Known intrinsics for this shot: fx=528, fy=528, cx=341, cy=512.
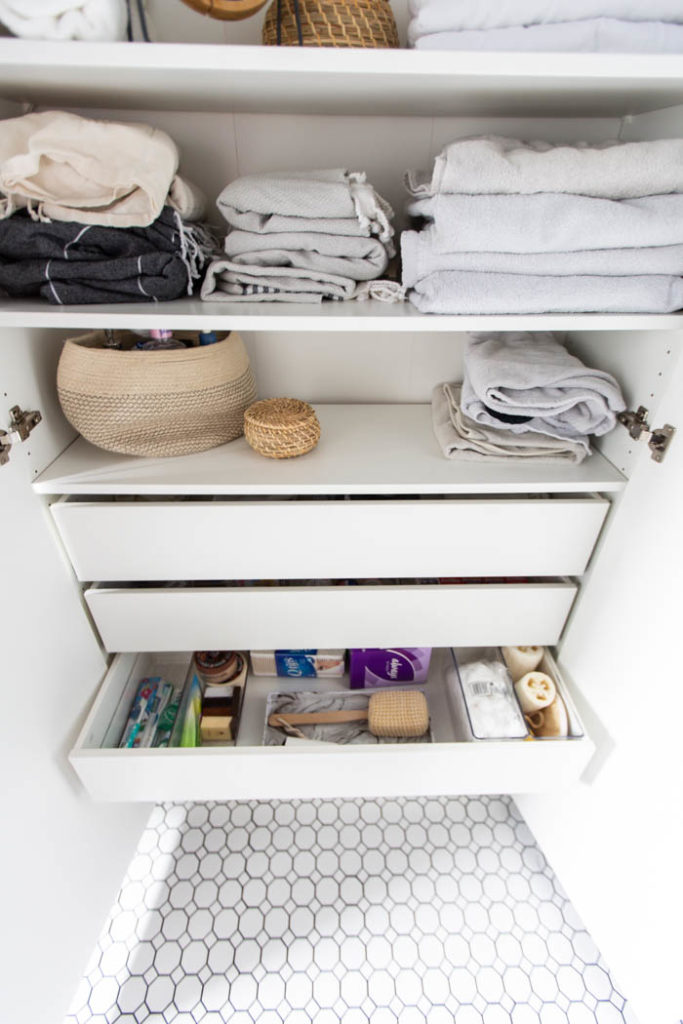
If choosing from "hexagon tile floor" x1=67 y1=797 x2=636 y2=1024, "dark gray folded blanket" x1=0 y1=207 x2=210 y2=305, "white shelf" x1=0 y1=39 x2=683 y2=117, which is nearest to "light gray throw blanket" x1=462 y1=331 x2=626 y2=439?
"white shelf" x1=0 y1=39 x2=683 y2=117

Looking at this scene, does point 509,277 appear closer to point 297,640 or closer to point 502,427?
point 502,427

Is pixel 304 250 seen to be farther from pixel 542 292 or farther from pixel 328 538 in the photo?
pixel 328 538

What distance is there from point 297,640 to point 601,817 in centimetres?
63

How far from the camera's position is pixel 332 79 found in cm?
63

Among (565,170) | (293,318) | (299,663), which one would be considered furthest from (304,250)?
(299,663)

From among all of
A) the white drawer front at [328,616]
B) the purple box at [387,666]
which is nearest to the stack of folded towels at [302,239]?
the white drawer front at [328,616]

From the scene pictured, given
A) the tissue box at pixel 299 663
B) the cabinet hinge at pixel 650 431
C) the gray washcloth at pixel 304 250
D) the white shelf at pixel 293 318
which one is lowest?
the tissue box at pixel 299 663

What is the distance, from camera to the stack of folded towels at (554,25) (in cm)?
60

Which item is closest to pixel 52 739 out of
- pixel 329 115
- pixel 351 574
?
pixel 351 574

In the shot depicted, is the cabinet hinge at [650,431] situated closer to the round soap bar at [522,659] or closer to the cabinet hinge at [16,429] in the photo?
the round soap bar at [522,659]

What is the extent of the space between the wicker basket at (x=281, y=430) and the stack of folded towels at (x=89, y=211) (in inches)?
8.9

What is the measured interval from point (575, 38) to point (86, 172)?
0.62 meters

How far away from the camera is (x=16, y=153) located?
68cm

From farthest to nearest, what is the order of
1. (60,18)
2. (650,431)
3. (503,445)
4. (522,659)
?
(522,659) → (503,445) → (650,431) → (60,18)
